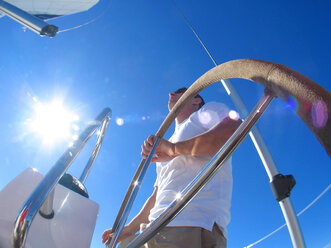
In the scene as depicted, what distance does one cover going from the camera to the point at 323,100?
28cm

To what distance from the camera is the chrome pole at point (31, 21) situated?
140 cm

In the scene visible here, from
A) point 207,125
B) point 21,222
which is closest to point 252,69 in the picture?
A: point 21,222

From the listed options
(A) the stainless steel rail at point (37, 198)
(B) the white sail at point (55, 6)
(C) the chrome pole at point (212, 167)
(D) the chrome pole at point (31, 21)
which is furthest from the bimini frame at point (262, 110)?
(B) the white sail at point (55, 6)

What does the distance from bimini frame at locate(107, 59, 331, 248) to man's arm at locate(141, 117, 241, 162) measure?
16 cm

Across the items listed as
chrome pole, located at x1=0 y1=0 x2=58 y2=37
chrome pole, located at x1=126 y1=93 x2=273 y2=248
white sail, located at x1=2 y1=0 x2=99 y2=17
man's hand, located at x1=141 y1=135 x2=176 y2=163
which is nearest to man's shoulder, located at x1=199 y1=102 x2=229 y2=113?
man's hand, located at x1=141 y1=135 x2=176 y2=163

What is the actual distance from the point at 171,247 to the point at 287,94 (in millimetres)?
769

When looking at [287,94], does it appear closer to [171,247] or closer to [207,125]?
[171,247]

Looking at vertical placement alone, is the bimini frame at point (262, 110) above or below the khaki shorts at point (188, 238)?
above

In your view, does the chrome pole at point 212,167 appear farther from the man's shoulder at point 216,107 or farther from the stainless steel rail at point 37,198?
the man's shoulder at point 216,107

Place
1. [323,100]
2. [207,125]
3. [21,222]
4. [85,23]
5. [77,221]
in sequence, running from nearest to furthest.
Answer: [323,100] → [21,222] → [77,221] → [207,125] → [85,23]

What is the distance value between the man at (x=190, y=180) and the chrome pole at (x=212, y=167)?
333 millimetres

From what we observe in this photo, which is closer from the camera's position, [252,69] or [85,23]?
[252,69]

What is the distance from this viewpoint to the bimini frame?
0.29m

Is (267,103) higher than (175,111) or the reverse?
the reverse
